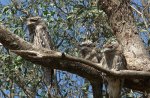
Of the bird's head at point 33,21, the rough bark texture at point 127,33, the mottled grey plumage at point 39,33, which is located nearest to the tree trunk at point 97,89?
the rough bark texture at point 127,33

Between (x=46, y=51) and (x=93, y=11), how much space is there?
8.02 ft

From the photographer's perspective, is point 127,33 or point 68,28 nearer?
→ point 127,33

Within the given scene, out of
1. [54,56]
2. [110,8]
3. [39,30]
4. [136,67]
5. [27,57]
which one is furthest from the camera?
[39,30]

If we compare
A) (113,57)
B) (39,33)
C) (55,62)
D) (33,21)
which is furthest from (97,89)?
(33,21)

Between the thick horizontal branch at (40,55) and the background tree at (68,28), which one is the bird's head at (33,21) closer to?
the background tree at (68,28)

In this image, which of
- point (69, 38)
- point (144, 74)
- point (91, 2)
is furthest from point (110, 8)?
point (69, 38)

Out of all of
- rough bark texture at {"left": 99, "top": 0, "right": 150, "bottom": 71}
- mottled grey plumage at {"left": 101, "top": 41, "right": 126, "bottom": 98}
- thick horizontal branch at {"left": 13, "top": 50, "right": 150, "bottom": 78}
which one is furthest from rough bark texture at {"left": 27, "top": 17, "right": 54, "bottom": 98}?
thick horizontal branch at {"left": 13, "top": 50, "right": 150, "bottom": 78}

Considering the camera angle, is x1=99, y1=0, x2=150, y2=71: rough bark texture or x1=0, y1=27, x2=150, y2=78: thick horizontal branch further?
x1=99, y1=0, x2=150, y2=71: rough bark texture

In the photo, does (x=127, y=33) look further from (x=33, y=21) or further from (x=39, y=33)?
(x=33, y=21)

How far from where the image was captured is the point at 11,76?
6.58 meters

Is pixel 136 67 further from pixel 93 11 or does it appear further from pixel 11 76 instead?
pixel 11 76

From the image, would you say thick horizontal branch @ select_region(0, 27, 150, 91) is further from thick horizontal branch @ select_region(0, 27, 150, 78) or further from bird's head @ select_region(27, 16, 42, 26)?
bird's head @ select_region(27, 16, 42, 26)

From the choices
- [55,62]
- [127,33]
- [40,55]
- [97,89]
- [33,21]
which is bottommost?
[97,89]

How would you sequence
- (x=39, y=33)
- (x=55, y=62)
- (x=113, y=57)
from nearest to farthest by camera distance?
(x=55, y=62) < (x=113, y=57) < (x=39, y=33)
